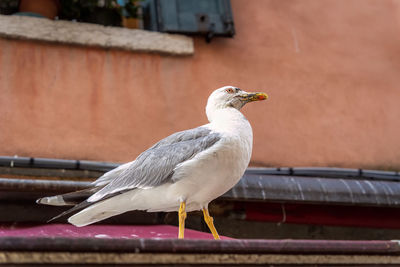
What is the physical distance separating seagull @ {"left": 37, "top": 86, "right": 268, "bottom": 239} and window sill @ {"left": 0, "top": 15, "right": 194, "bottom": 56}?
95.2 inches

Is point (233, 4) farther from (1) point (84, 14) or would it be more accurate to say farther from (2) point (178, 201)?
(2) point (178, 201)

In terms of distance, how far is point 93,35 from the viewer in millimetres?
5227

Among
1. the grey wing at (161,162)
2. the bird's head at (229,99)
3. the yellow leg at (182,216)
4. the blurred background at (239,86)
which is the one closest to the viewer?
the yellow leg at (182,216)

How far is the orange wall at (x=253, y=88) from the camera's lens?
16.3 ft

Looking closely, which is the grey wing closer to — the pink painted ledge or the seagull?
the seagull

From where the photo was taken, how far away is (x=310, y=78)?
591 centimetres

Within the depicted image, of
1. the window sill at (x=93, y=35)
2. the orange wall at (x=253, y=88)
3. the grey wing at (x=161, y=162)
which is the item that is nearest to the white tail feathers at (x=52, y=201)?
the grey wing at (x=161, y=162)

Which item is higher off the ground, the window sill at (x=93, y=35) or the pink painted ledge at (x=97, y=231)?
the window sill at (x=93, y=35)

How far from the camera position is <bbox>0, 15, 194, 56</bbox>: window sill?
503 cm

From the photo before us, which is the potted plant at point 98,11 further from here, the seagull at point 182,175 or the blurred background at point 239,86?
the seagull at point 182,175

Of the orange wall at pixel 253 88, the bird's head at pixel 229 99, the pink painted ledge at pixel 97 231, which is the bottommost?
the pink painted ledge at pixel 97 231

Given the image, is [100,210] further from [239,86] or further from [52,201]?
[239,86]

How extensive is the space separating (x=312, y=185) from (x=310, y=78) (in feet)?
5.43

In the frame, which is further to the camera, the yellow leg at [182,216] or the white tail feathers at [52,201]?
the white tail feathers at [52,201]
